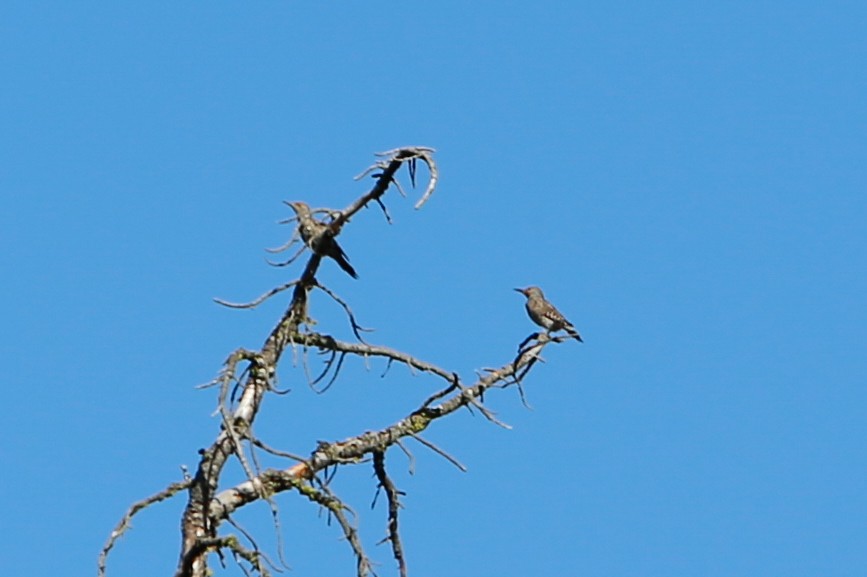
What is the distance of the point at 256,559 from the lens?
7051 mm

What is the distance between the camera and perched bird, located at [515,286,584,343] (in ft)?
50.3

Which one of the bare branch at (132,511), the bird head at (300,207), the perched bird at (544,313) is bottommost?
the bare branch at (132,511)

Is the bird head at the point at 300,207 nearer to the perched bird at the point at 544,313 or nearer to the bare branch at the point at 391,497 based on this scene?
the bare branch at the point at 391,497

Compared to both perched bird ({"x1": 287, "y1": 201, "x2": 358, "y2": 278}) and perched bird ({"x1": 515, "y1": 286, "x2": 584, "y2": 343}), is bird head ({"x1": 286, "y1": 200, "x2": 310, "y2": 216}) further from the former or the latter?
perched bird ({"x1": 515, "y1": 286, "x2": 584, "y2": 343})

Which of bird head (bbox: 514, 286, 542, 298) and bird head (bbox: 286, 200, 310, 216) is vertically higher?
bird head (bbox: 514, 286, 542, 298)

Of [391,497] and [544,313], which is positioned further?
[544,313]

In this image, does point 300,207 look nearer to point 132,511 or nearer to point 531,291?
point 132,511

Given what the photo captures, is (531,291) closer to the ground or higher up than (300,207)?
higher up

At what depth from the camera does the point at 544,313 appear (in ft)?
51.6

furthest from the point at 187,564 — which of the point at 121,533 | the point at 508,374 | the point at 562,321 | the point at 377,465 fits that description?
the point at 562,321

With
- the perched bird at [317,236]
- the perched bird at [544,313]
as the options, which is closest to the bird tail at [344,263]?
the perched bird at [317,236]

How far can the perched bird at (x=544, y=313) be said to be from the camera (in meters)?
15.3

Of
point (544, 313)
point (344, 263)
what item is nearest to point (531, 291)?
point (544, 313)

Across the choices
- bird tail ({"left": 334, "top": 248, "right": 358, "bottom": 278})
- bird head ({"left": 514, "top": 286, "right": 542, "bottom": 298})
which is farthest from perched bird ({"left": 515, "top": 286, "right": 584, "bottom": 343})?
bird tail ({"left": 334, "top": 248, "right": 358, "bottom": 278})
